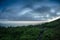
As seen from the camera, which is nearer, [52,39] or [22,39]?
[52,39]

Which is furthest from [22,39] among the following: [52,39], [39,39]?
[52,39]

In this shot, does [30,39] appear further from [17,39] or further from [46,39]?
[46,39]

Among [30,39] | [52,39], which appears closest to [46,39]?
[52,39]

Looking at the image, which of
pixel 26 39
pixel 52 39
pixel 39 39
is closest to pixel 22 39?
pixel 26 39

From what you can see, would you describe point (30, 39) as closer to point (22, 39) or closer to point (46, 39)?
point (22, 39)

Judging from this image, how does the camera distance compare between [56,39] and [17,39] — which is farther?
[17,39]

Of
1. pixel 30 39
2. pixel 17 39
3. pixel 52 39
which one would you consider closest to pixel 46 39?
pixel 52 39

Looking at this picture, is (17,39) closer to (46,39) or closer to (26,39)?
(26,39)

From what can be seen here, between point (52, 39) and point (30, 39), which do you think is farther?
point (30, 39)
